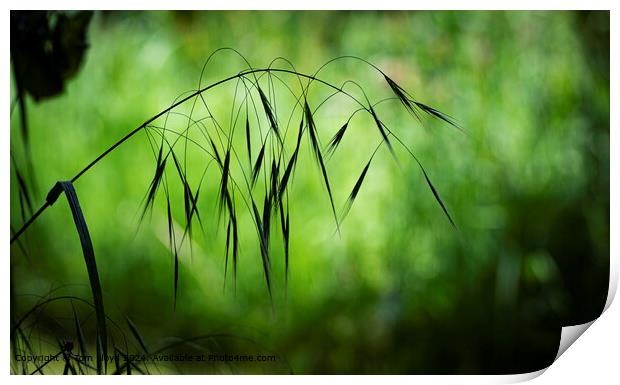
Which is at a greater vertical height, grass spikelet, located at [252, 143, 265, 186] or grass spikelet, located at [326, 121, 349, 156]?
grass spikelet, located at [326, 121, 349, 156]

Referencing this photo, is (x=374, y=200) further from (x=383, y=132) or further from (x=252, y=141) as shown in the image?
(x=252, y=141)

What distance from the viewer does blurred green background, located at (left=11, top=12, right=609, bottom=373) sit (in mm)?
1098

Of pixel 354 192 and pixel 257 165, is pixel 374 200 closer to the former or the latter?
pixel 354 192

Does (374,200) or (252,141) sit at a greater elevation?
(252,141)

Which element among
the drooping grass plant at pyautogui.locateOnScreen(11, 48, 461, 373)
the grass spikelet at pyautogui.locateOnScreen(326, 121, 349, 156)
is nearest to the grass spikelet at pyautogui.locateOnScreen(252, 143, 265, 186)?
the drooping grass plant at pyautogui.locateOnScreen(11, 48, 461, 373)

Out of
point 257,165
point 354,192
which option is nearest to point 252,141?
point 257,165

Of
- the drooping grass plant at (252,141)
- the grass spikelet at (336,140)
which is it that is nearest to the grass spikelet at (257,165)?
the drooping grass plant at (252,141)

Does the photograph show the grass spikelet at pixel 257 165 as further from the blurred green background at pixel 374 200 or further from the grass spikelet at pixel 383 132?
the grass spikelet at pixel 383 132

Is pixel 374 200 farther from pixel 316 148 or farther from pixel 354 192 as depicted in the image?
pixel 316 148

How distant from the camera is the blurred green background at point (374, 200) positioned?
43.2 inches

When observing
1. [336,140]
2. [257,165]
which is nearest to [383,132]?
[336,140]

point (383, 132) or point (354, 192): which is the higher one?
point (383, 132)

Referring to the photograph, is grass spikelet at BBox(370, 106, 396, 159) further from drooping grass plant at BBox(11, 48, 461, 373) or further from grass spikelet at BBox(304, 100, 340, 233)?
grass spikelet at BBox(304, 100, 340, 233)

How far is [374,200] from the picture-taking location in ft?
3.62
